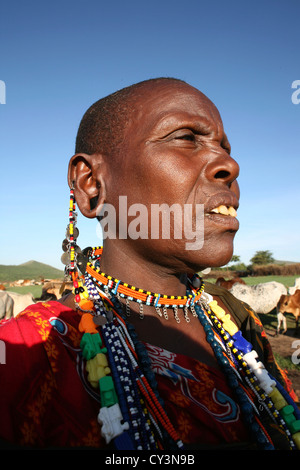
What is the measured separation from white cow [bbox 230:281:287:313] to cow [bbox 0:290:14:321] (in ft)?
37.6

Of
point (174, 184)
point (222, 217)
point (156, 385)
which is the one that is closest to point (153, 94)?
point (174, 184)

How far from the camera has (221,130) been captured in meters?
1.92

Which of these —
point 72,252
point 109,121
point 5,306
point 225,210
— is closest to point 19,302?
point 5,306

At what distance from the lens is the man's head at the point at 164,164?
5.60 feet

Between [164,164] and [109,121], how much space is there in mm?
562

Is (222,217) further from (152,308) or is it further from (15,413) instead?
(15,413)

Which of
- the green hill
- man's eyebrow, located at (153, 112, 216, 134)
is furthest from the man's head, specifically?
the green hill

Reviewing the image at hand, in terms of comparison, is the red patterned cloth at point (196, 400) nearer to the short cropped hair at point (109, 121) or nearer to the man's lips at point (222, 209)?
the man's lips at point (222, 209)

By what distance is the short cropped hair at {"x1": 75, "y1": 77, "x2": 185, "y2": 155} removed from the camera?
1.92 m

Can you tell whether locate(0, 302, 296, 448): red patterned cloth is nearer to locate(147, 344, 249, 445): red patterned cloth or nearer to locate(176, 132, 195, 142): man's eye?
locate(147, 344, 249, 445): red patterned cloth

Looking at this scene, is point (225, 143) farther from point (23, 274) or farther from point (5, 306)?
point (23, 274)

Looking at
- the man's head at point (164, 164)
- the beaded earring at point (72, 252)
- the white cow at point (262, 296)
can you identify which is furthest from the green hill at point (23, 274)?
the man's head at point (164, 164)

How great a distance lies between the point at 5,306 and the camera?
10477mm
